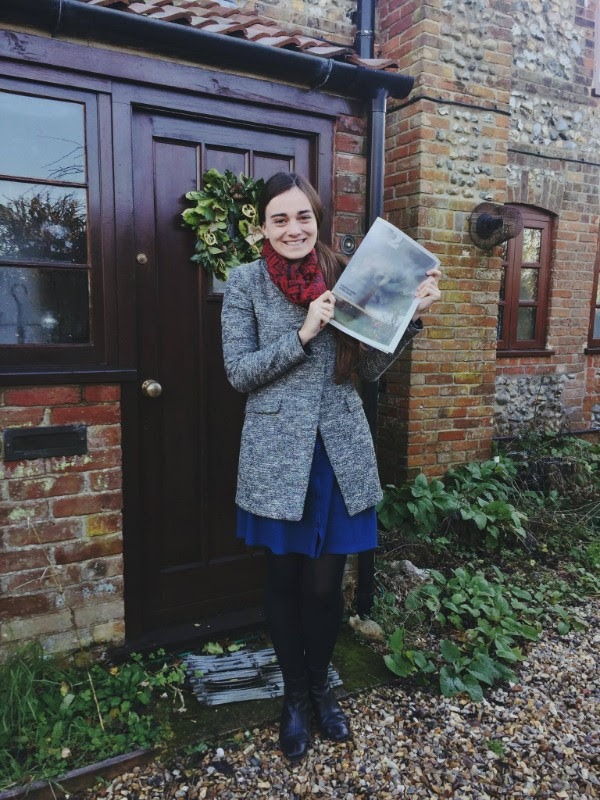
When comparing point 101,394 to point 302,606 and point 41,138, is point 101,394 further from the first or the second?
point 302,606

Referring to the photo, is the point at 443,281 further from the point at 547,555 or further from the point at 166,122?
the point at 166,122

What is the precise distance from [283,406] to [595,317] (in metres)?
5.50

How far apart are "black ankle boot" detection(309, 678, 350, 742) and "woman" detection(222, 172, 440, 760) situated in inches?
2.8

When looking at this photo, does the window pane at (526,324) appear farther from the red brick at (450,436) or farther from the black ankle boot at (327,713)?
the black ankle boot at (327,713)

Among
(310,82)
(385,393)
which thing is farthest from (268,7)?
(385,393)

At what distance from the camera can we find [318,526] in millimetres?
1975

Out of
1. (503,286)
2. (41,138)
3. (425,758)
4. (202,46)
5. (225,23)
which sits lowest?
(425,758)

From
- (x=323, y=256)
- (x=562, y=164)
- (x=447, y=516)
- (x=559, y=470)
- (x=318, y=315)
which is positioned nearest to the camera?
(x=318, y=315)

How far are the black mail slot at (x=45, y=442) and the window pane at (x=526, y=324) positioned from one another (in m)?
4.64

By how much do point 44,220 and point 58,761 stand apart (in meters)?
2.05

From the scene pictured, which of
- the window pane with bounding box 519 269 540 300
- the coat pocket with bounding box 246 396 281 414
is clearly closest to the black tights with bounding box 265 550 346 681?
the coat pocket with bounding box 246 396 281 414

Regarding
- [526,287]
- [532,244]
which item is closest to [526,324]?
[526,287]

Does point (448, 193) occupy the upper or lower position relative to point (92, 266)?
upper

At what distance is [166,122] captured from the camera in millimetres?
2510
